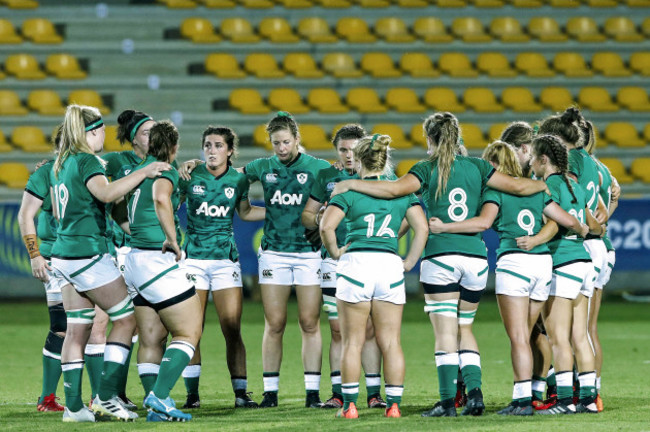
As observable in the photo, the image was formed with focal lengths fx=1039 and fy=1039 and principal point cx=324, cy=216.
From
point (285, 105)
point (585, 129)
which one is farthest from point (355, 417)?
point (285, 105)

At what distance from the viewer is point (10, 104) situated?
19156 millimetres

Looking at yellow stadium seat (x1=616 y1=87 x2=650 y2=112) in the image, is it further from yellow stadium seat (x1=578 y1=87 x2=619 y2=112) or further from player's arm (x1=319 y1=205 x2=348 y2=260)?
player's arm (x1=319 y1=205 x2=348 y2=260)

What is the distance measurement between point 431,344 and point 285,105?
867 centimetres

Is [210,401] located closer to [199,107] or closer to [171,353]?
[171,353]

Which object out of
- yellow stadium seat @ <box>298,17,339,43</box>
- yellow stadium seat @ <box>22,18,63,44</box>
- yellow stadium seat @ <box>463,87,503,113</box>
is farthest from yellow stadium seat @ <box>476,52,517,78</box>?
yellow stadium seat @ <box>22,18,63,44</box>

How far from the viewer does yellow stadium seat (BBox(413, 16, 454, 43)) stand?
2075cm

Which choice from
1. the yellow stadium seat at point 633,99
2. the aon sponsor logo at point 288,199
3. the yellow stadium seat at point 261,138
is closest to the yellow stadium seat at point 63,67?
the yellow stadium seat at point 261,138

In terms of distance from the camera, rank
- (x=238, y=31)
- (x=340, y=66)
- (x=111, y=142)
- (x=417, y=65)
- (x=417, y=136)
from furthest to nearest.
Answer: (x=238, y=31), (x=417, y=65), (x=340, y=66), (x=417, y=136), (x=111, y=142)

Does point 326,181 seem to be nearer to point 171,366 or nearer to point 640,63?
point 171,366

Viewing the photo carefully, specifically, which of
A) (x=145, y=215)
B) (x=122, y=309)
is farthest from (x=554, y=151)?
(x=122, y=309)

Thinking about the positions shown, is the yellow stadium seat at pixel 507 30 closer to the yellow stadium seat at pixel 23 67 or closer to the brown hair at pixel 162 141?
the yellow stadium seat at pixel 23 67

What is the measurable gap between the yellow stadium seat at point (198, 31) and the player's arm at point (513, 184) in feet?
46.5

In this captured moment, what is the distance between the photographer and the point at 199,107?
19984 millimetres

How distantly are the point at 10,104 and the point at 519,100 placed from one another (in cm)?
958
